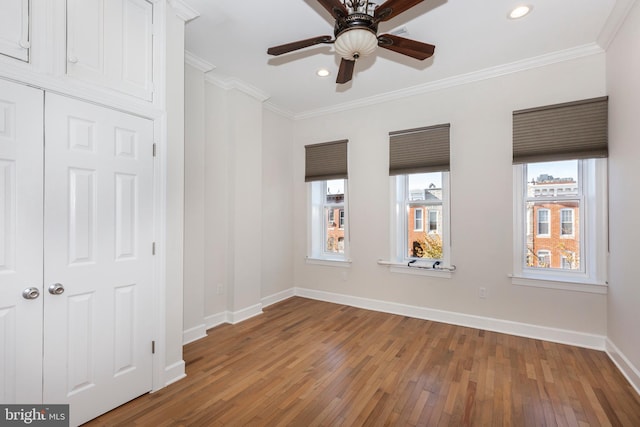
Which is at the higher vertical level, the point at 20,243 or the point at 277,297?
the point at 20,243

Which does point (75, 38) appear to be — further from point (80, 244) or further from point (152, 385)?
point (152, 385)

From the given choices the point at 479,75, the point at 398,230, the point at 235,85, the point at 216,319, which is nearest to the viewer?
the point at 479,75

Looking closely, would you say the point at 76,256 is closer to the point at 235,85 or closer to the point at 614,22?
the point at 235,85

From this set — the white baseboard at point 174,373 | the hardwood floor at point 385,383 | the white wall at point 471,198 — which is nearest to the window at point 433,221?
the white wall at point 471,198

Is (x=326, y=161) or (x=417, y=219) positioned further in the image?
(x=326, y=161)

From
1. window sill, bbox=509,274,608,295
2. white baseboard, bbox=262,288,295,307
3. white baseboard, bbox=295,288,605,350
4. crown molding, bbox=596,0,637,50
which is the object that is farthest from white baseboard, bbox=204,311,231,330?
crown molding, bbox=596,0,637,50

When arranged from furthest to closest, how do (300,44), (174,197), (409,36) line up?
(409,36) < (174,197) < (300,44)

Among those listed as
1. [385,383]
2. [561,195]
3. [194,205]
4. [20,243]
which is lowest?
[385,383]

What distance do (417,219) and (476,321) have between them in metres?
1.44

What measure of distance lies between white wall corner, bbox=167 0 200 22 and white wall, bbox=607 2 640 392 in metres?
3.50

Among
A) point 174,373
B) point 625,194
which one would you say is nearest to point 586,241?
point 625,194

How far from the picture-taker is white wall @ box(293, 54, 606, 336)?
309 centimetres

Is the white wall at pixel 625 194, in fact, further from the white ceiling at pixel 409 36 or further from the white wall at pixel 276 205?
the white wall at pixel 276 205

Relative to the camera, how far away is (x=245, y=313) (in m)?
3.85
